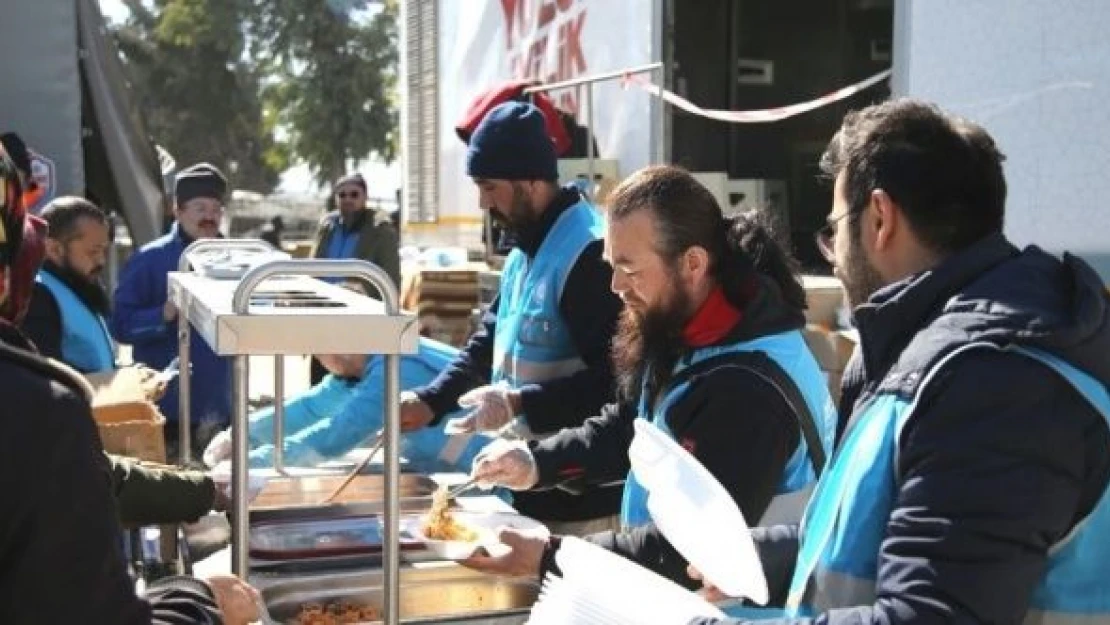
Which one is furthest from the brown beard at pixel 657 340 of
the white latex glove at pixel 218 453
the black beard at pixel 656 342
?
the white latex glove at pixel 218 453

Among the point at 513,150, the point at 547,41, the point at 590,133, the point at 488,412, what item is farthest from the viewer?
the point at 547,41

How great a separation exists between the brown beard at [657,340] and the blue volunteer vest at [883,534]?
79 centimetres

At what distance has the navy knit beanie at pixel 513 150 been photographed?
3434 mm

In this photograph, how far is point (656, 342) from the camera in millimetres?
2373

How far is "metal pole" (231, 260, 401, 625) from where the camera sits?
2092 millimetres

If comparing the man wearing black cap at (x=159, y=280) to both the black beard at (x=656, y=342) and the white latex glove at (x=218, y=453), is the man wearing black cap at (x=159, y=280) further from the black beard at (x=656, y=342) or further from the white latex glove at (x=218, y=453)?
the black beard at (x=656, y=342)

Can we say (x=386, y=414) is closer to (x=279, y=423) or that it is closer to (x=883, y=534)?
(x=883, y=534)

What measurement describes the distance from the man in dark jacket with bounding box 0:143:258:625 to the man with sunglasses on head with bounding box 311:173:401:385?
675cm

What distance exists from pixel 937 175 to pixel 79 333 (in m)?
3.46

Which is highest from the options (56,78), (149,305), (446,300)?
(56,78)

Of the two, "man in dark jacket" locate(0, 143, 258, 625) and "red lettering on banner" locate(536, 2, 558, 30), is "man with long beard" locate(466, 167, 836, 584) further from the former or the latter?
"red lettering on banner" locate(536, 2, 558, 30)

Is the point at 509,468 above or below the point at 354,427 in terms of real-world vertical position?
above

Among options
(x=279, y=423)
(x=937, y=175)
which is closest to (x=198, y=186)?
(x=279, y=423)

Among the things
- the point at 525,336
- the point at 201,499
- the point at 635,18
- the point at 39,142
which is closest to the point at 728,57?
the point at 635,18
